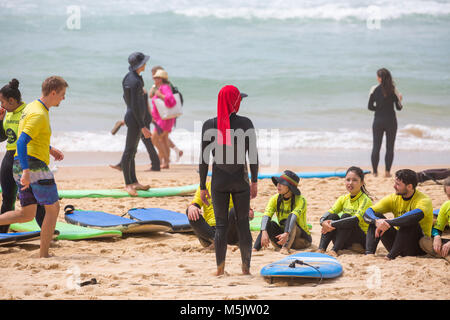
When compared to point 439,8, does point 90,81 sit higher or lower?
lower

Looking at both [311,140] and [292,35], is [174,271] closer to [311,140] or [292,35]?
[311,140]

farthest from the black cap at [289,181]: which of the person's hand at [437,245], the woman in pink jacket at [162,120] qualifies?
the woman in pink jacket at [162,120]

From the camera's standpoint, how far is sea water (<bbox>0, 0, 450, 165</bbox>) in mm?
19109

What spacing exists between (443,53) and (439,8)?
222 centimetres

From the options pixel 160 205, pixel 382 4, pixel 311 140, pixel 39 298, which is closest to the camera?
pixel 39 298

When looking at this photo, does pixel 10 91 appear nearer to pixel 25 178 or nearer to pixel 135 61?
pixel 25 178

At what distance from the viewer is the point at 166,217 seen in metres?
6.50

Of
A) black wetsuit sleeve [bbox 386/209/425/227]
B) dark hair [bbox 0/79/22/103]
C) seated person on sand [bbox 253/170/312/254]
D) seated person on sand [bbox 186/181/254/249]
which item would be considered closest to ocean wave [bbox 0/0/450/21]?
dark hair [bbox 0/79/22/103]

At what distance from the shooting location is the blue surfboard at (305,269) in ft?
13.7

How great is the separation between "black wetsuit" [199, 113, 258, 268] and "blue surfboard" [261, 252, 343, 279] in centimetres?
40

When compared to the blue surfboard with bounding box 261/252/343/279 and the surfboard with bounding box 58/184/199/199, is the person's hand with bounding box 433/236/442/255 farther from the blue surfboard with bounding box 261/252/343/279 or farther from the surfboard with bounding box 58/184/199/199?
the surfboard with bounding box 58/184/199/199

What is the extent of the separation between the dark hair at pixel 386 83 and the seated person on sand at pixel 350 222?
472 cm

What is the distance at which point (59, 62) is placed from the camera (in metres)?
21.4
